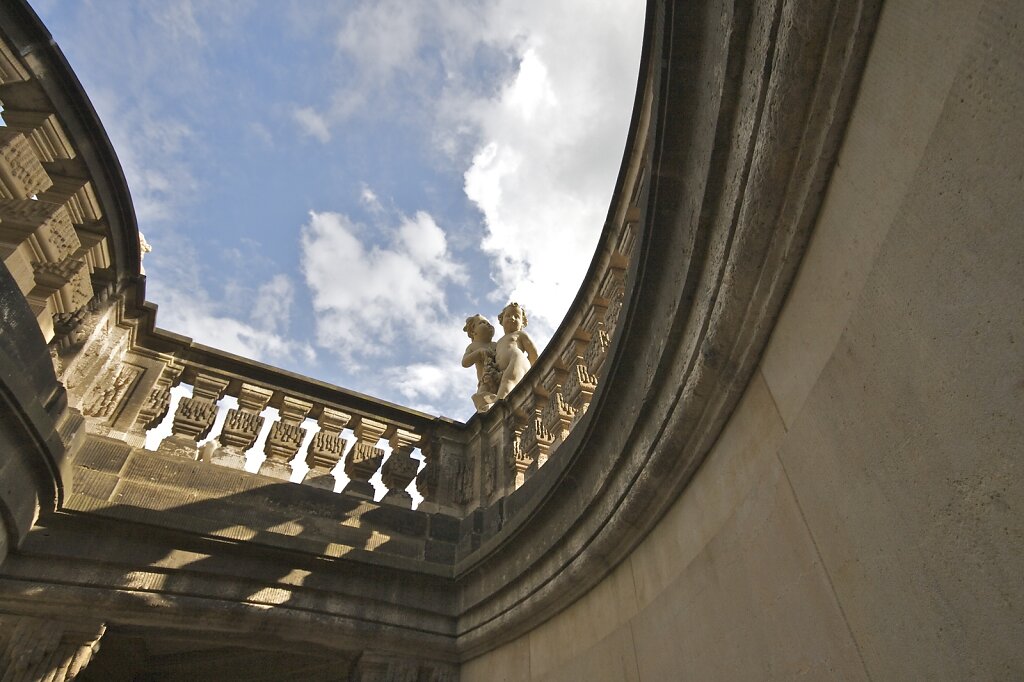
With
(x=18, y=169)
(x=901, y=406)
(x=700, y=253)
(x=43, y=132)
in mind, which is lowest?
(x=901, y=406)

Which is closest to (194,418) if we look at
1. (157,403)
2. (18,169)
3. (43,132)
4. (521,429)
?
(157,403)

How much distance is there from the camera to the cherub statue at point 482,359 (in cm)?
632

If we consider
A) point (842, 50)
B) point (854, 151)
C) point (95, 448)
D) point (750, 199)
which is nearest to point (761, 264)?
point (750, 199)

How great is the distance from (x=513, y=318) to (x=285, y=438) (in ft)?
9.32

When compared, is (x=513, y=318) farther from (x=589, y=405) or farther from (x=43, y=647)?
(x=43, y=647)

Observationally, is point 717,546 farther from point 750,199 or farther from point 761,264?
point 750,199

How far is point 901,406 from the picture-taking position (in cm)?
133

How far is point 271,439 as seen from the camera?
4938 millimetres

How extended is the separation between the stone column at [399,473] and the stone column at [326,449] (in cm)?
46

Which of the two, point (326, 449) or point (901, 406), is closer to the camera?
point (901, 406)

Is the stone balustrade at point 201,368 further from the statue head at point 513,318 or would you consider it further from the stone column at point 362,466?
the statue head at point 513,318

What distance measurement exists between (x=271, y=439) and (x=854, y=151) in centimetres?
470

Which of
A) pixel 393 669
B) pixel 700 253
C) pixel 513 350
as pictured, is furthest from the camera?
pixel 513 350

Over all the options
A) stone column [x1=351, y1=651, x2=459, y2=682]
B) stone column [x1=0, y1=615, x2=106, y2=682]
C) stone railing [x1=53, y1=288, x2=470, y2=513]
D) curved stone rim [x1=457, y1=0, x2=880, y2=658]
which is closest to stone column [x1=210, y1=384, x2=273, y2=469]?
stone railing [x1=53, y1=288, x2=470, y2=513]
